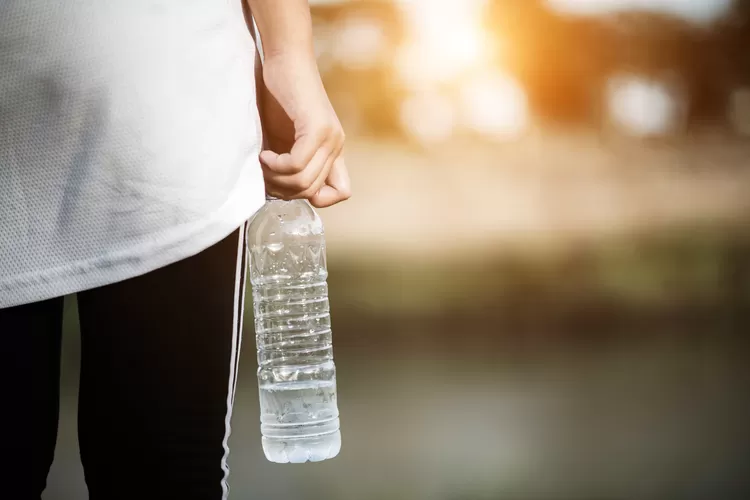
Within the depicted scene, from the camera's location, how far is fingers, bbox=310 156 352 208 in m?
1.00

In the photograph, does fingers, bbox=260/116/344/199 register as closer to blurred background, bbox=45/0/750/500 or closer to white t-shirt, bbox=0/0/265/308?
white t-shirt, bbox=0/0/265/308

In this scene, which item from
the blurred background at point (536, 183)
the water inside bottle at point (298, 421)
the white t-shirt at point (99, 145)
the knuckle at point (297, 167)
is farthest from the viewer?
the blurred background at point (536, 183)

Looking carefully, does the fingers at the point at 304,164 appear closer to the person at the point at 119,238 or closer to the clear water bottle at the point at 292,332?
the person at the point at 119,238

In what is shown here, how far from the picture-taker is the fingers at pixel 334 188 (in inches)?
39.6

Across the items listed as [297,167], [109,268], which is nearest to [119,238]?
[109,268]

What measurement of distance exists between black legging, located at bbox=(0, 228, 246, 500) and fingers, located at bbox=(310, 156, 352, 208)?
9.8 inches

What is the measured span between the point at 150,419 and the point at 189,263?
13 cm

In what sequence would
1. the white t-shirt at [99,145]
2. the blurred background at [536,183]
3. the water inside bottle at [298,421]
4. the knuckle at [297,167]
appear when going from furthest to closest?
the blurred background at [536,183], the water inside bottle at [298,421], the knuckle at [297,167], the white t-shirt at [99,145]

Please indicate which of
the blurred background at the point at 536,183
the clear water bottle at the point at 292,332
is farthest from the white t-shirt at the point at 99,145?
the blurred background at the point at 536,183

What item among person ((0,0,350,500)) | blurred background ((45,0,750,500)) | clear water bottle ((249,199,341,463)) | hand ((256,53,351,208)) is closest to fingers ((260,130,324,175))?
hand ((256,53,351,208))

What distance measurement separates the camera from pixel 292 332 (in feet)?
6.04

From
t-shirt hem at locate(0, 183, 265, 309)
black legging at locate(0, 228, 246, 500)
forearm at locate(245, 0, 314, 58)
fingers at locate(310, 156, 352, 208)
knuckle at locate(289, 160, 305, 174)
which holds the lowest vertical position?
black legging at locate(0, 228, 246, 500)

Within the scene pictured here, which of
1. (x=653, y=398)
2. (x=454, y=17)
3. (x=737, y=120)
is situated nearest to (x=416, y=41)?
(x=454, y=17)

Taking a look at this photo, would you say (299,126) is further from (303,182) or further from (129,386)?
(129,386)
